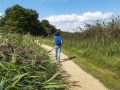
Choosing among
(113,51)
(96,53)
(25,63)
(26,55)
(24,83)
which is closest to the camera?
(24,83)

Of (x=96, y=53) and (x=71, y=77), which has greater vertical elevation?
(x=96, y=53)

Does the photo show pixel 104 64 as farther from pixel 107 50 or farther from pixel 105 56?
pixel 107 50

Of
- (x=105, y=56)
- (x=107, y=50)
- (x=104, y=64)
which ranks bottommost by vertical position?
(x=104, y=64)

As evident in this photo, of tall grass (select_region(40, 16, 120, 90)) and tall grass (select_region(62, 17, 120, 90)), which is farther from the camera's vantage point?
tall grass (select_region(62, 17, 120, 90))

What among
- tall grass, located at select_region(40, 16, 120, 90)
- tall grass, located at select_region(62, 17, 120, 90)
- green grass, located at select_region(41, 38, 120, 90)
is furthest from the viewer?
tall grass, located at select_region(62, 17, 120, 90)

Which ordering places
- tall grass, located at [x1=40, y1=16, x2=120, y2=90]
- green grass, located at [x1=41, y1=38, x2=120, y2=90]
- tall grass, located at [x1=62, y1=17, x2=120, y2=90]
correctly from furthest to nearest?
tall grass, located at [x1=62, y1=17, x2=120, y2=90]
tall grass, located at [x1=40, y1=16, x2=120, y2=90]
green grass, located at [x1=41, y1=38, x2=120, y2=90]

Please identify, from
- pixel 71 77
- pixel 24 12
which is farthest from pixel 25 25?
pixel 71 77

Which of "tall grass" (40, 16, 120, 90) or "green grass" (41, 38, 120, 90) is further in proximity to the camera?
"tall grass" (40, 16, 120, 90)

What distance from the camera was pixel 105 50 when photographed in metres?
6.92

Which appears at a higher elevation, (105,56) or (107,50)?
(107,50)

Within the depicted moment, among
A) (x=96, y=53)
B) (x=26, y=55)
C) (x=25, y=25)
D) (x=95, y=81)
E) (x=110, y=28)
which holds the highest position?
(x=25, y=25)

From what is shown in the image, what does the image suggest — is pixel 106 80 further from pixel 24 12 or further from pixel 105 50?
pixel 24 12

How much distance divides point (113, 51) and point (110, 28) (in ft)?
6.93

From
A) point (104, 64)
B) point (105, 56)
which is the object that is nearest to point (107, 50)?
point (105, 56)
